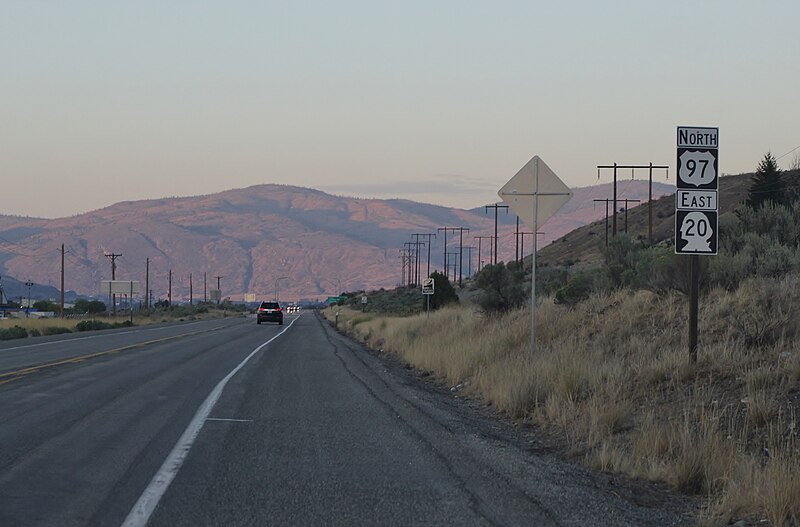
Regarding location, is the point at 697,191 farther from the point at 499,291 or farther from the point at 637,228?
the point at 637,228

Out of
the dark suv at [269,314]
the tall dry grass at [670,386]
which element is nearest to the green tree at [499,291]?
the tall dry grass at [670,386]

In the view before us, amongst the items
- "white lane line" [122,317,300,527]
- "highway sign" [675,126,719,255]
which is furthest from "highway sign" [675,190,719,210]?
"white lane line" [122,317,300,527]

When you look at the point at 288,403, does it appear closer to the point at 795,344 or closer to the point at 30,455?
the point at 30,455

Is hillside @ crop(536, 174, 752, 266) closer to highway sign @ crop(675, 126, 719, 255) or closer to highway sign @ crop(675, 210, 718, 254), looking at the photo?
highway sign @ crop(675, 126, 719, 255)

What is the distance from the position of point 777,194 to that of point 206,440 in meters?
53.7

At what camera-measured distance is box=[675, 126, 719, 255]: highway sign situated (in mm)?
14312

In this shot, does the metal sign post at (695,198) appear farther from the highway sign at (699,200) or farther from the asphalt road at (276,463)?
the asphalt road at (276,463)

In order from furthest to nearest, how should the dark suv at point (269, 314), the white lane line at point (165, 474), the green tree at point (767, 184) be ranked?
the dark suv at point (269, 314) → the green tree at point (767, 184) → the white lane line at point (165, 474)

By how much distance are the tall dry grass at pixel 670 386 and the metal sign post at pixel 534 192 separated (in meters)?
2.21

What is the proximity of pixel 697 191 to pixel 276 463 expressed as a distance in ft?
24.0

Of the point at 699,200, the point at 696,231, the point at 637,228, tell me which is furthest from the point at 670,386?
the point at 637,228

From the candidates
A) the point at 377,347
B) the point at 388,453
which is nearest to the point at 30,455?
the point at 388,453

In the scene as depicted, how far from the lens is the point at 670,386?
46.1 ft

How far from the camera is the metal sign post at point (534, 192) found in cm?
1953
